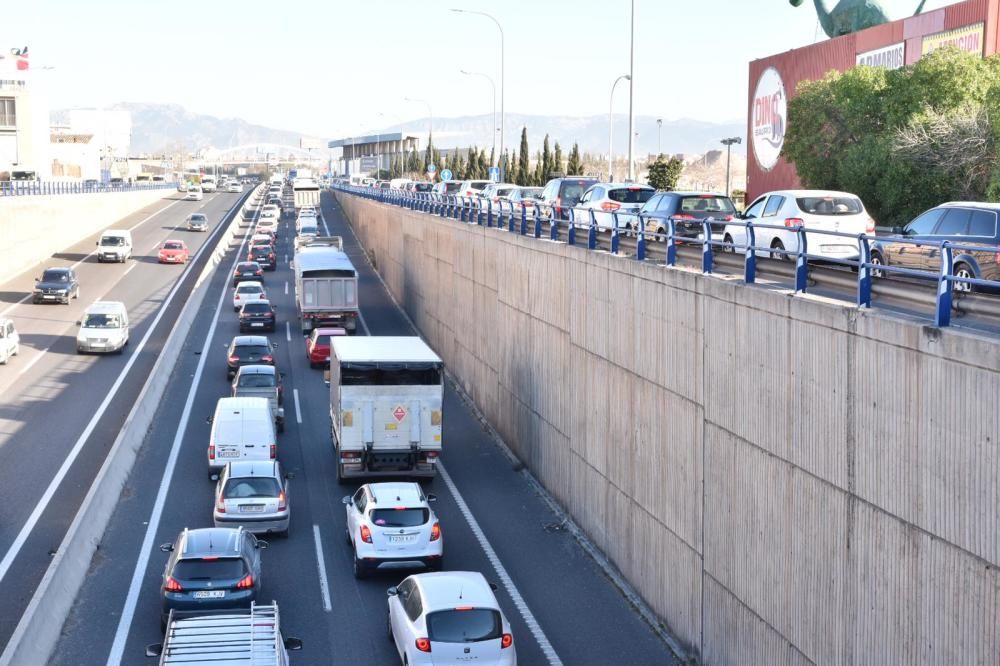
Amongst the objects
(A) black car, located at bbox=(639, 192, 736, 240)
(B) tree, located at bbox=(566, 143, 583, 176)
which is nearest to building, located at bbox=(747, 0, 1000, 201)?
(A) black car, located at bbox=(639, 192, 736, 240)

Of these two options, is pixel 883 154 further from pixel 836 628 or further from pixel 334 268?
pixel 836 628

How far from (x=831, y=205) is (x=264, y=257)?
52.6 meters

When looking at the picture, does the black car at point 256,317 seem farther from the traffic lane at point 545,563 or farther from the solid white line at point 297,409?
the traffic lane at point 545,563

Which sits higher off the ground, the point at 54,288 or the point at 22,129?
the point at 22,129

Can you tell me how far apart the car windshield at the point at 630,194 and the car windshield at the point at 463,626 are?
17.8m

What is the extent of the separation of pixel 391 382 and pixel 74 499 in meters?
7.09

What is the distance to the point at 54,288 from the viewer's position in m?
53.0

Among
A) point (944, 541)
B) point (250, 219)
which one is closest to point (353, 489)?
point (944, 541)

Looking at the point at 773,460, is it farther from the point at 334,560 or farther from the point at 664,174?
the point at 664,174

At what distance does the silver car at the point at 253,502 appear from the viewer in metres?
22.9

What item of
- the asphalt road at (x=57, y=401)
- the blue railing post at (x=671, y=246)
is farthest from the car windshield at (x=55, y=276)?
the blue railing post at (x=671, y=246)

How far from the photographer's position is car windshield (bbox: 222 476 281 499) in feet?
75.8

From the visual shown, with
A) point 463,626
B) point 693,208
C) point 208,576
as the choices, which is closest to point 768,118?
point 693,208

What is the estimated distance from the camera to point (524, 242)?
2894cm
